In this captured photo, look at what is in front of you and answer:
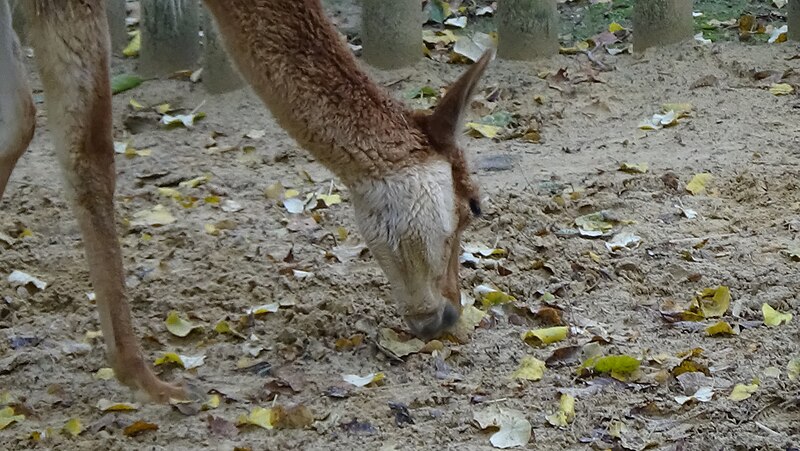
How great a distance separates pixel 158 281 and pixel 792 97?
3.77m

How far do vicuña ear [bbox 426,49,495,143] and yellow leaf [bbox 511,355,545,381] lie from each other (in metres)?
0.84

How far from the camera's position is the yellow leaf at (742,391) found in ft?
12.7

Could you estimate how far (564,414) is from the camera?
3879 millimetres

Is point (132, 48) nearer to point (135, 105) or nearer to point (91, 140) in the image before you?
point (135, 105)

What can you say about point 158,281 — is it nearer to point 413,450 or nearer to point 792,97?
point 413,450

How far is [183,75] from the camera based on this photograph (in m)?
7.22

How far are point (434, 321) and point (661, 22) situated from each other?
3506mm

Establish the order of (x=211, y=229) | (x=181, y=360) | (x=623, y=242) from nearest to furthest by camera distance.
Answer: (x=181, y=360)
(x=623, y=242)
(x=211, y=229)

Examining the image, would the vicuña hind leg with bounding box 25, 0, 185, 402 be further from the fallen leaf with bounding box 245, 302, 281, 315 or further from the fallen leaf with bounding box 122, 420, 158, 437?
the fallen leaf with bounding box 245, 302, 281, 315

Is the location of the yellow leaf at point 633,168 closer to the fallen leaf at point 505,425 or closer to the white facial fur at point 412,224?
the white facial fur at point 412,224

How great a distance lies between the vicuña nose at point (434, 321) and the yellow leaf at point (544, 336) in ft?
0.97

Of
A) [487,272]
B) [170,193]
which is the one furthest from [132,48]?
[487,272]

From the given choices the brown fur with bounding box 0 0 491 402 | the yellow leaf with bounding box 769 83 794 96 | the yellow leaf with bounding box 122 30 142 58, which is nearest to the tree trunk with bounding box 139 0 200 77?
the yellow leaf with bounding box 122 30 142 58

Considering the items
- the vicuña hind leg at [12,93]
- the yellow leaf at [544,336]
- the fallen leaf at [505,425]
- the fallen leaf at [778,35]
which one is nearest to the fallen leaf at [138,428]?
the fallen leaf at [505,425]
